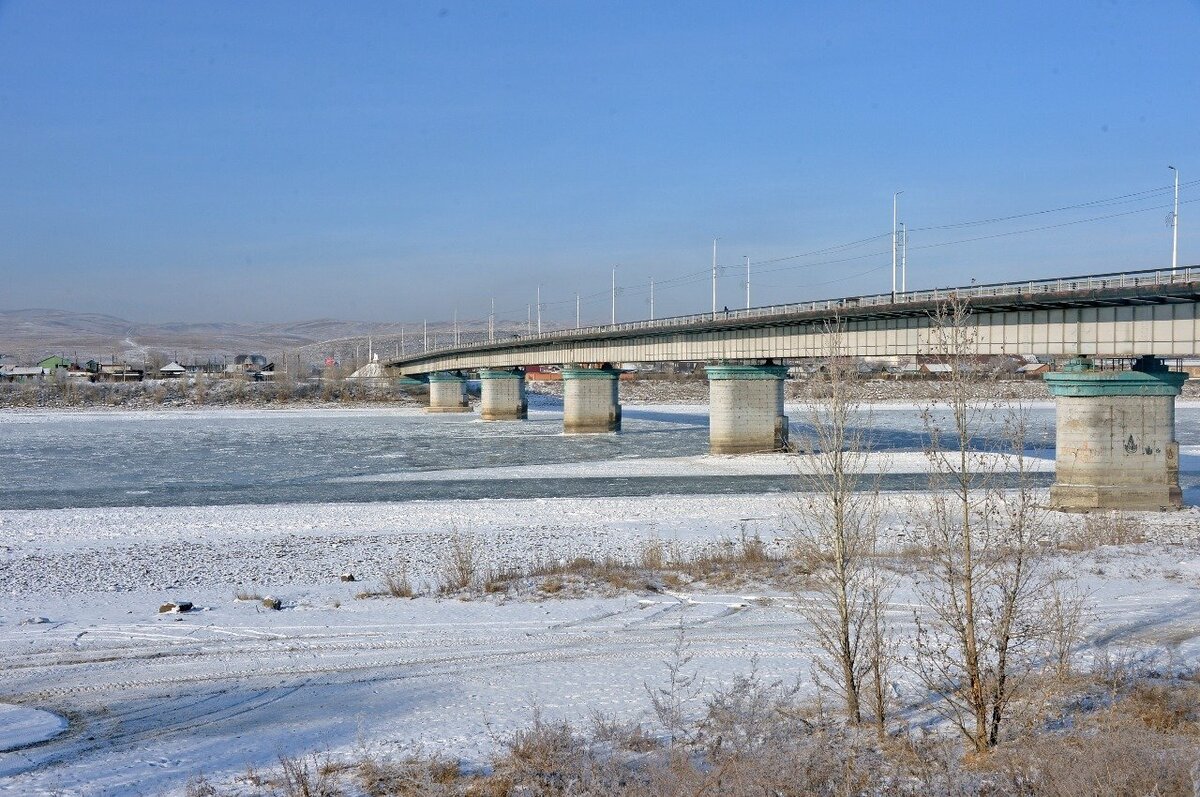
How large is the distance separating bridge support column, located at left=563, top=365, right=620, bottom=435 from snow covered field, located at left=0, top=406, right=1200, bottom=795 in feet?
150

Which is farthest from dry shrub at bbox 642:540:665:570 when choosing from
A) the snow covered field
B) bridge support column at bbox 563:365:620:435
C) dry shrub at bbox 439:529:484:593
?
bridge support column at bbox 563:365:620:435

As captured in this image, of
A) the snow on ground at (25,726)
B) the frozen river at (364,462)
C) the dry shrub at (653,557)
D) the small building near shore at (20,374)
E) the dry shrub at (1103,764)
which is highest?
the small building near shore at (20,374)

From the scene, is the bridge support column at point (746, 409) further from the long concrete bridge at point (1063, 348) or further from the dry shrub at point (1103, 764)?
the dry shrub at point (1103, 764)

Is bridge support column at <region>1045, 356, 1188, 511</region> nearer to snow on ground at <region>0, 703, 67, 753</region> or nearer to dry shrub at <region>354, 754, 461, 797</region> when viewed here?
dry shrub at <region>354, 754, 461, 797</region>

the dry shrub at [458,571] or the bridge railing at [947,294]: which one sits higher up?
the bridge railing at [947,294]

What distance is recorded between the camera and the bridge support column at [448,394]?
11912 centimetres

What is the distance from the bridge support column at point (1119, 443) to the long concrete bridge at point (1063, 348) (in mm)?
32

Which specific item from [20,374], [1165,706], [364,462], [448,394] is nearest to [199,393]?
[448,394]

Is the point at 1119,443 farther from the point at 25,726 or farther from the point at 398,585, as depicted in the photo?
the point at 25,726

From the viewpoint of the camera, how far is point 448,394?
394 ft

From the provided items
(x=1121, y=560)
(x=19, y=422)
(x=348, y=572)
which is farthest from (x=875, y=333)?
(x=19, y=422)

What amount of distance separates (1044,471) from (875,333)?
9630mm

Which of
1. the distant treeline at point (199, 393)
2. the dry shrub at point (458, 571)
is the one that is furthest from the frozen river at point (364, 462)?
the distant treeline at point (199, 393)

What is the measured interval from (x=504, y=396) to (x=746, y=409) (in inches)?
1846
